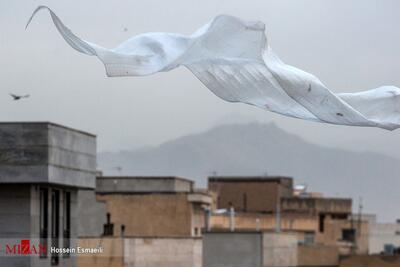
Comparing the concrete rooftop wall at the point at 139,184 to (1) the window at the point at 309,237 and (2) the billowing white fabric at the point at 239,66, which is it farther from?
(2) the billowing white fabric at the point at 239,66

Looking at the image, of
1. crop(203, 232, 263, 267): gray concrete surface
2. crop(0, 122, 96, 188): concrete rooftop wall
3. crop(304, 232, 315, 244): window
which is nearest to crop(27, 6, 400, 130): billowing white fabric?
crop(0, 122, 96, 188): concrete rooftop wall

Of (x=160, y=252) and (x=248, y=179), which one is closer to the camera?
(x=160, y=252)

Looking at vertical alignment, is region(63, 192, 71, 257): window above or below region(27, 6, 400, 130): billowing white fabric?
below

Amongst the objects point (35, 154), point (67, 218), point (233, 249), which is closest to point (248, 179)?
point (233, 249)

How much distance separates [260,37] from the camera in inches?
645

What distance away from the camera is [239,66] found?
16438mm

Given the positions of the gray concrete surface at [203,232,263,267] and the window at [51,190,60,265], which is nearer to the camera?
the window at [51,190,60,265]

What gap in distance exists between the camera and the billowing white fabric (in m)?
15.8

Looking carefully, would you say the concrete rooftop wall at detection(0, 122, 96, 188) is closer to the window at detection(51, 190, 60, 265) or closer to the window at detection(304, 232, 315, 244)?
the window at detection(51, 190, 60, 265)

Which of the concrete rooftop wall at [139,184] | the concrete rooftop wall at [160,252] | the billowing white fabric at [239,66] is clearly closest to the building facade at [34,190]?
the concrete rooftop wall at [160,252]

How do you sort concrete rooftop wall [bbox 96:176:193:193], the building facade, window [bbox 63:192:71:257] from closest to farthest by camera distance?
the building facade < window [bbox 63:192:71:257] < concrete rooftop wall [bbox 96:176:193:193]

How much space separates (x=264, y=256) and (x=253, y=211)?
82.0 ft

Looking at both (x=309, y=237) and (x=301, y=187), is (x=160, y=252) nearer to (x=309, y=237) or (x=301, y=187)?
(x=309, y=237)

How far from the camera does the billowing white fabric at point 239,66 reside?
15.8 meters
